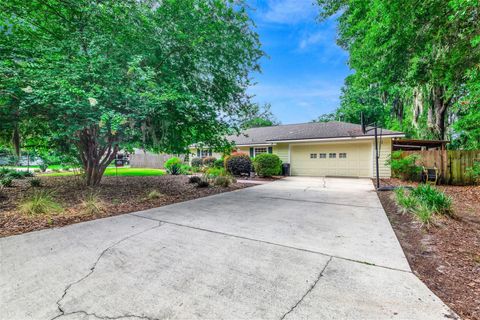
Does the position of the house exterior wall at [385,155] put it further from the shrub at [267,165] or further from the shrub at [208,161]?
the shrub at [208,161]

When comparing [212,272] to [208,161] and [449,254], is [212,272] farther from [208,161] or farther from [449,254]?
[208,161]

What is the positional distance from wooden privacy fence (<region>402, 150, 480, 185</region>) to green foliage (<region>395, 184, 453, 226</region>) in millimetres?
5469

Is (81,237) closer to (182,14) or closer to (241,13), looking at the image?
(182,14)

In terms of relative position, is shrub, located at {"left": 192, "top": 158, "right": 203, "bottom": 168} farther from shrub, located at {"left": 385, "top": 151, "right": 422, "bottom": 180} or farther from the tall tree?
shrub, located at {"left": 385, "top": 151, "right": 422, "bottom": 180}

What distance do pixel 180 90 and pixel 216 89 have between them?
1510 millimetres

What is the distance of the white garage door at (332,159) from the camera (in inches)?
509

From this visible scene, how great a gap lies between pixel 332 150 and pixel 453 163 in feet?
18.5

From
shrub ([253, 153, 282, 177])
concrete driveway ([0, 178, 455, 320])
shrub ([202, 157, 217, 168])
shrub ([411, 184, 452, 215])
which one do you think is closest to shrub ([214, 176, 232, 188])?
shrub ([253, 153, 282, 177])

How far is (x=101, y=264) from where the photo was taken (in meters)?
2.65

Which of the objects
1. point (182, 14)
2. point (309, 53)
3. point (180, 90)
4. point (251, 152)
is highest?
point (309, 53)

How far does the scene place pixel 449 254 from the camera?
2926 mm

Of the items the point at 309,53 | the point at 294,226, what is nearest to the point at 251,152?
the point at 309,53

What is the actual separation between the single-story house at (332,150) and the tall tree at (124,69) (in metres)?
4.89

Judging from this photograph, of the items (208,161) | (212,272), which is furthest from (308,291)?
(208,161)
